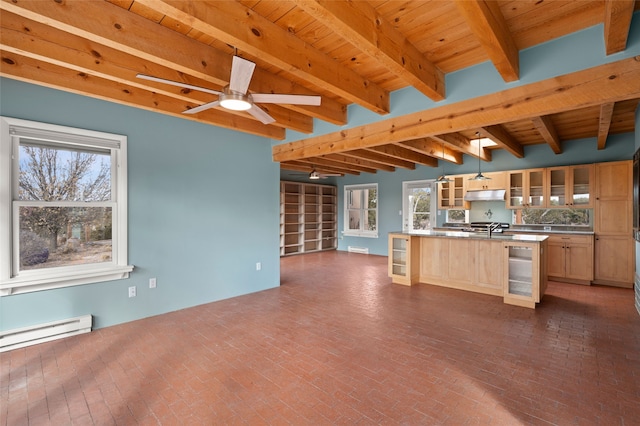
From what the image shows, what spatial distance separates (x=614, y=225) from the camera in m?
5.19

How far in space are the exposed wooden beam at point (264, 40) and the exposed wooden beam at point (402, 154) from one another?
2.13 meters

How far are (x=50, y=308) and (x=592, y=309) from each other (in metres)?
6.65

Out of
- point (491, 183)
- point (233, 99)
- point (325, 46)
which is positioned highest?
point (325, 46)

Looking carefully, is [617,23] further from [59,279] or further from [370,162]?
[370,162]

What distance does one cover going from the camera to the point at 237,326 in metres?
3.55

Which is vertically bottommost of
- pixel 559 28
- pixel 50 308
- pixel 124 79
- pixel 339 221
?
pixel 50 308

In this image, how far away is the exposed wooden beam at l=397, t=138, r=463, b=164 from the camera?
4.99 m

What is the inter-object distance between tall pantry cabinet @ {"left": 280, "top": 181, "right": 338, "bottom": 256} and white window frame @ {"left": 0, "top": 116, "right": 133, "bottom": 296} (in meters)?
5.47

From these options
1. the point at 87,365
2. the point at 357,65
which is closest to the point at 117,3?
the point at 357,65

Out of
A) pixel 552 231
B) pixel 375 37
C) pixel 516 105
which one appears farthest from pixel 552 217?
pixel 375 37

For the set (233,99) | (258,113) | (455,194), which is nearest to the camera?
(233,99)

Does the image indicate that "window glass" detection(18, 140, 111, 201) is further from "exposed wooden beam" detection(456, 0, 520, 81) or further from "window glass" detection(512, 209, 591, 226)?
"window glass" detection(512, 209, 591, 226)

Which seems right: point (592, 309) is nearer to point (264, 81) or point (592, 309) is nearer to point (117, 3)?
point (264, 81)

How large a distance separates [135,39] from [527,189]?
6.93 m
